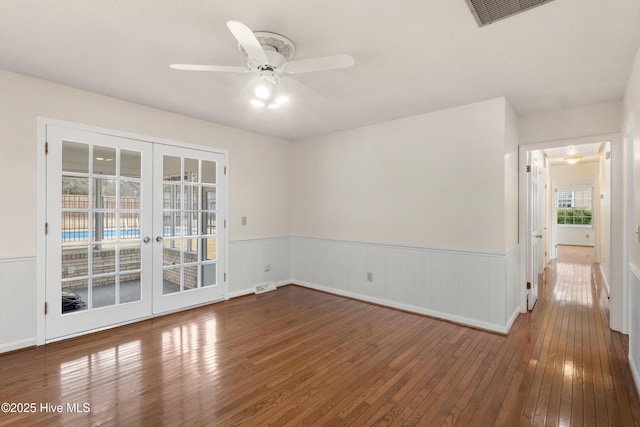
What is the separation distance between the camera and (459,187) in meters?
3.61

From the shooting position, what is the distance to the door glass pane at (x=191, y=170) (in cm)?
403

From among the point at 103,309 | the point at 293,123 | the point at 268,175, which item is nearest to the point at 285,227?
the point at 268,175

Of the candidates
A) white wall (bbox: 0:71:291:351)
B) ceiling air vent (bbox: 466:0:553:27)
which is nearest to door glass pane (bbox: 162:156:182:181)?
white wall (bbox: 0:71:291:351)

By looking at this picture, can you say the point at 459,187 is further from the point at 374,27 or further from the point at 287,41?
the point at 287,41

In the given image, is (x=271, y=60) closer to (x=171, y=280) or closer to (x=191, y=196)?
(x=191, y=196)

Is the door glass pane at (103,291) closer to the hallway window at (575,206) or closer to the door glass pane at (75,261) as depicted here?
the door glass pane at (75,261)

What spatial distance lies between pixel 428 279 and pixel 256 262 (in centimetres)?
259

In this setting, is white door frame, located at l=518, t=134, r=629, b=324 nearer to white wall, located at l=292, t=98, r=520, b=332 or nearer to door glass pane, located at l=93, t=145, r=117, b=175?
white wall, located at l=292, t=98, r=520, b=332

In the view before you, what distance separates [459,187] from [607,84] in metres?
1.59

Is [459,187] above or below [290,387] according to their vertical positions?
above

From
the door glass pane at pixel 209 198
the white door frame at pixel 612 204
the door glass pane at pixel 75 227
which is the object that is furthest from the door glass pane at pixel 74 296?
the white door frame at pixel 612 204

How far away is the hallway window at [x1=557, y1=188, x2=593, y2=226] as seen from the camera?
1052 cm

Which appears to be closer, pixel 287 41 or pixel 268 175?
pixel 287 41

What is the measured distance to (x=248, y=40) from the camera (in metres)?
1.76
